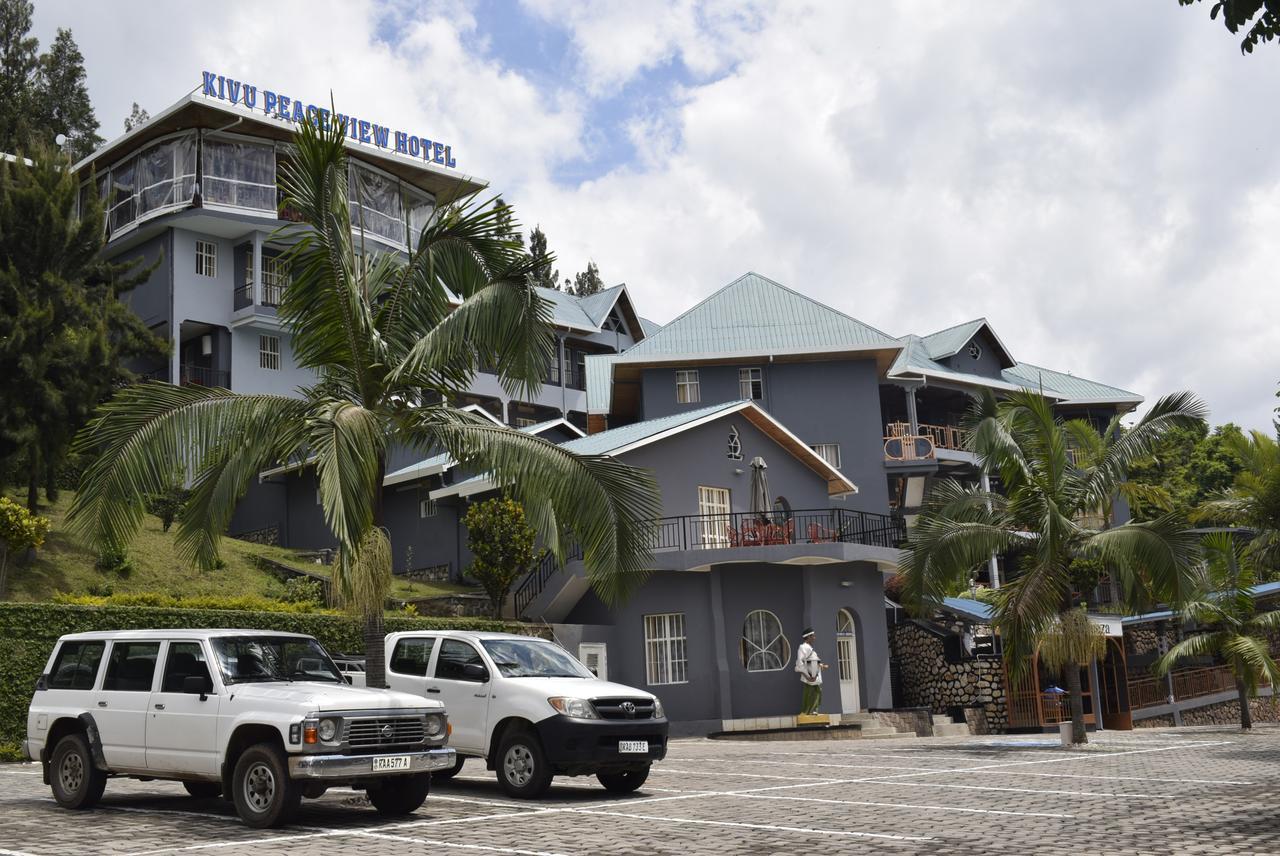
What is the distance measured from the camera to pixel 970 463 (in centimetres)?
4441

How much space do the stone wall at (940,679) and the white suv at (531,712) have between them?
1925cm

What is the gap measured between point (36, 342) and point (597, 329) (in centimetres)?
2517

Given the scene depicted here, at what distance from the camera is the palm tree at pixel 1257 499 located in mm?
20703

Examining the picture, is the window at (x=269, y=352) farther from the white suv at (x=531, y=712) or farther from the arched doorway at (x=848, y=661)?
the white suv at (x=531, y=712)

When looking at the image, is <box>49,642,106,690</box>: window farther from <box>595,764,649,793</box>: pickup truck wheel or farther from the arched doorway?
the arched doorway

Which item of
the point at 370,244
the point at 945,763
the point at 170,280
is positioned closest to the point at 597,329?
the point at 370,244

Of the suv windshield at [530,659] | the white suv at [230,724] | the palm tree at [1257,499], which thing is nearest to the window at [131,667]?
the white suv at [230,724]

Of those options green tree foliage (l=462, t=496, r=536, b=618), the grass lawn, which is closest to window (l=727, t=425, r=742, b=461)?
green tree foliage (l=462, t=496, r=536, b=618)

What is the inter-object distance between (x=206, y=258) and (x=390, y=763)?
3124 centimetres

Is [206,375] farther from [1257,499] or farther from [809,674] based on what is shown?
[1257,499]

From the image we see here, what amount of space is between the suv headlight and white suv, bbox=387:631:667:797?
1 cm

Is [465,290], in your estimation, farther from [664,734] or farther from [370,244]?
[370,244]

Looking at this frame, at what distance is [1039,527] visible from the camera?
2066cm

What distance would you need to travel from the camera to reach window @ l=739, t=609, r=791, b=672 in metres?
28.9
